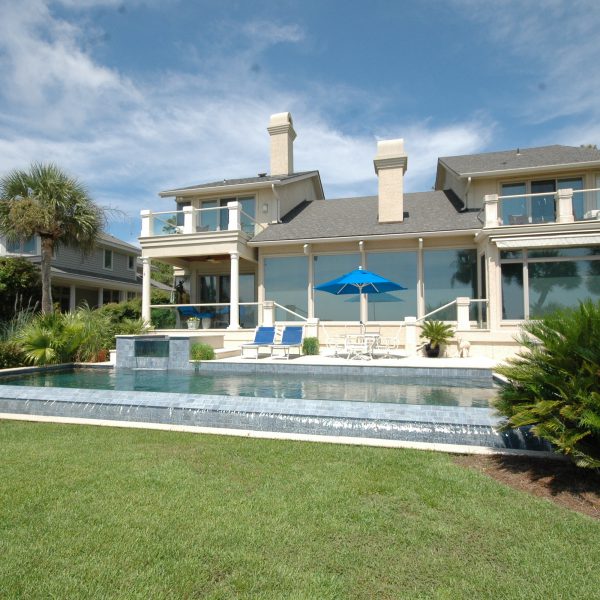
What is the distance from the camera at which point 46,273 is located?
56.9ft

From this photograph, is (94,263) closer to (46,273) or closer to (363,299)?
(46,273)

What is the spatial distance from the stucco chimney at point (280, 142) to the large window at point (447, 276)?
31.6 ft

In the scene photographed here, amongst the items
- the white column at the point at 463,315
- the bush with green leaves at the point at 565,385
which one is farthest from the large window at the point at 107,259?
the bush with green leaves at the point at 565,385

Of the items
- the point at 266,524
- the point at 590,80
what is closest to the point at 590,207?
the point at 590,80

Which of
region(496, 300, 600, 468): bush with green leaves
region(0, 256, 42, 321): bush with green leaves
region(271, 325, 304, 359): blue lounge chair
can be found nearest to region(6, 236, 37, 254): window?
region(0, 256, 42, 321): bush with green leaves

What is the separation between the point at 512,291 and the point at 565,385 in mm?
11669

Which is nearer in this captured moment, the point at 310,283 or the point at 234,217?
the point at 234,217

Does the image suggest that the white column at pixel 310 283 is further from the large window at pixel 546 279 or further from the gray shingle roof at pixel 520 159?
the large window at pixel 546 279

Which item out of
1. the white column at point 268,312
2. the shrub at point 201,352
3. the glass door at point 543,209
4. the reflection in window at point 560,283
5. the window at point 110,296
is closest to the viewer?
the shrub at point 201,352

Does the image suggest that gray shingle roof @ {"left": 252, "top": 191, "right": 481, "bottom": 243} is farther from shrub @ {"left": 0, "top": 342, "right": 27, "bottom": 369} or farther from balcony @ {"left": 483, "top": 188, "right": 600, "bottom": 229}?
shrub @ {"left": 0, "top": 342, "right": 27, "bottom": 369}

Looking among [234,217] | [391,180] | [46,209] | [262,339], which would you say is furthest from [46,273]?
[391,180]

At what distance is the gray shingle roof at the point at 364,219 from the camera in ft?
55.4

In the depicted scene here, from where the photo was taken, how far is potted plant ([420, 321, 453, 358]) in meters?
13.8

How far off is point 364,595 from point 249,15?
57.1 ft
